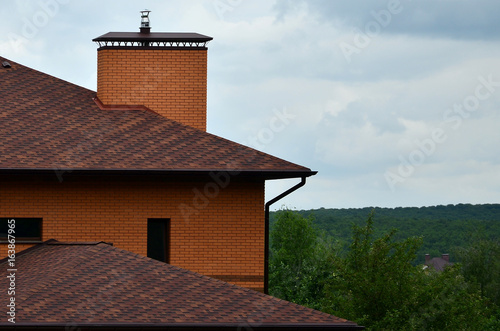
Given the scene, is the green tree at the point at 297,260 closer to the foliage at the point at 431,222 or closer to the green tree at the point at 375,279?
the foliage at the point at 431,222

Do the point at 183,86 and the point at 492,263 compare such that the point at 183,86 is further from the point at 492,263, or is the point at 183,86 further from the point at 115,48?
the point at 492,263

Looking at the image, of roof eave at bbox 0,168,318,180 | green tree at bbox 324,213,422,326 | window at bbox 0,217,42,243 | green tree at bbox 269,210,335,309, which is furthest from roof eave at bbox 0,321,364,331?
green tree at bbox 269,210,335,309

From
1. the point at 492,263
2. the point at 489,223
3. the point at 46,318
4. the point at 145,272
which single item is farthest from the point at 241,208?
the point at 489,223

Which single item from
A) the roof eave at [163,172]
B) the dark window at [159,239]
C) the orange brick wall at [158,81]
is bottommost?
the dark window at [159,239]

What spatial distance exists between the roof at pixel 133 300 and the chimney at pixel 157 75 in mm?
5144

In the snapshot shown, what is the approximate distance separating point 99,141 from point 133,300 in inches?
194

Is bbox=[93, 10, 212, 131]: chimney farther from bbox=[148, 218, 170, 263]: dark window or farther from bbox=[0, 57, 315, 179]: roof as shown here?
bbox=[148, 218, 170, 263]: dark window

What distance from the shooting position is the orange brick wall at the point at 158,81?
18109mm

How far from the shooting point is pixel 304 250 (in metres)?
59.4

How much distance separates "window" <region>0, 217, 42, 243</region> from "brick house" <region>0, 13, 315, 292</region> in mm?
19

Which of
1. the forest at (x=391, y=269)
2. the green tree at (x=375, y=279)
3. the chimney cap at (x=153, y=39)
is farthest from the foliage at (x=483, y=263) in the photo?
the chimney cap at (x=153, y=39)

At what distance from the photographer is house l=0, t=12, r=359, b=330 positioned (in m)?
13.2

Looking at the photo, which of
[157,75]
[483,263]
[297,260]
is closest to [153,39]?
[157,75]

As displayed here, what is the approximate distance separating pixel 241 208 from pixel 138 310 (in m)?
4.76
